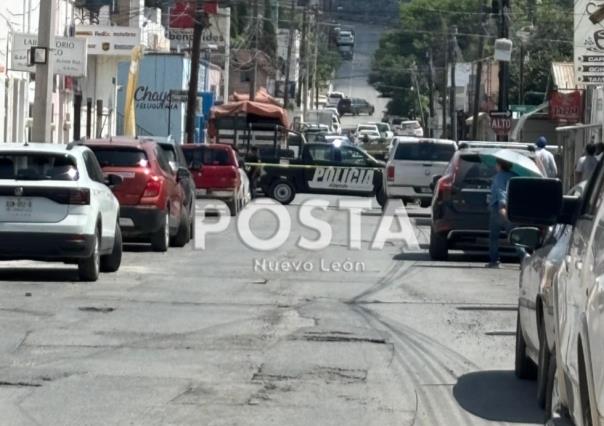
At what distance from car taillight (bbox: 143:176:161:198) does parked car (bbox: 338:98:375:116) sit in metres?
121

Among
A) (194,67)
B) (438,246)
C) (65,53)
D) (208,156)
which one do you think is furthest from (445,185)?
(194,67)

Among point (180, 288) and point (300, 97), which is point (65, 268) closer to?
point (180, 288)

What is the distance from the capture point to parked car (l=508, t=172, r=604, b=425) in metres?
5.47

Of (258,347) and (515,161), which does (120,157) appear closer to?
(515,161)

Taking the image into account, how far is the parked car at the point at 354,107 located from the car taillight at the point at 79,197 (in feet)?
413

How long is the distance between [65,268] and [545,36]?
64.8 metres

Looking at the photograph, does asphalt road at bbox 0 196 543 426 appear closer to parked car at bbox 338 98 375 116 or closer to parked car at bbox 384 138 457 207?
parked car at bbox 384 138 457 207

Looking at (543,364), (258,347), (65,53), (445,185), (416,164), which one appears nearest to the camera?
(543,364)

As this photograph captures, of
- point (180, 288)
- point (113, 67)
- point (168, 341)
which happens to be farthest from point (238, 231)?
point (113, 67)

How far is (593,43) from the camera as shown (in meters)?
30.4

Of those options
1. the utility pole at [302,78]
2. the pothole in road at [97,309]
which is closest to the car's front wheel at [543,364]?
the pothole in road at [97,309]

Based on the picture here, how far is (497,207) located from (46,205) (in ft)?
21.6

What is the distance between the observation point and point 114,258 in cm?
1847
